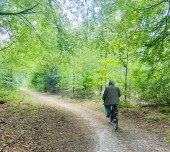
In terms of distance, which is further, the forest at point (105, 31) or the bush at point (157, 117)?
the bush at point (157, 117)

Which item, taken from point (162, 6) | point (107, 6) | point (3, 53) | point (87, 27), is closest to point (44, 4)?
point (87, 27)

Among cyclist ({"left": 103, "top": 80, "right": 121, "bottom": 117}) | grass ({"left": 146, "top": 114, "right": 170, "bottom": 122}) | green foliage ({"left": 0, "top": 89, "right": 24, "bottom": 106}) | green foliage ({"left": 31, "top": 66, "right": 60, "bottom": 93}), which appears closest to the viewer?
cyclist ({"left": 103, "top": 80, "right": 121, "bottom": 117})

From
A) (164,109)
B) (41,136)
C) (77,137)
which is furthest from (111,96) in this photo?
(164,109)

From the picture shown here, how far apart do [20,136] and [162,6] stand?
8.59m

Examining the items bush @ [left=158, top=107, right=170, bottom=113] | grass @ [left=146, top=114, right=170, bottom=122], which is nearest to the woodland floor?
grass @ [left=146, top=114, right=170, bottom=122]

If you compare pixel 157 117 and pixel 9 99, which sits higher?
pixel 9 99

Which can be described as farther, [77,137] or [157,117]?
[157,117]

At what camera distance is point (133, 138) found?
742 cm

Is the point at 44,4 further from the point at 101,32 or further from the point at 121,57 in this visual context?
the point at 121,57

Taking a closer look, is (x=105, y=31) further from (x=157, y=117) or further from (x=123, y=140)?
(x=123, y=140)

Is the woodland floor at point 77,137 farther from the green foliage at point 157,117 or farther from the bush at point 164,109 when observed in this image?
the bush at point 164,109

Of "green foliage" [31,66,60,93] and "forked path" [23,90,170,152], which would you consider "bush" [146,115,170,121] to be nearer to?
"forked path" [23,90,170,152]

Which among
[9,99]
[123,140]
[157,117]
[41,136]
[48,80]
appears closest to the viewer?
[123,140]

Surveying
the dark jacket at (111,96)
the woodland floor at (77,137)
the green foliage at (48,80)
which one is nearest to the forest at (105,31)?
the dark jacket at (111,96)
